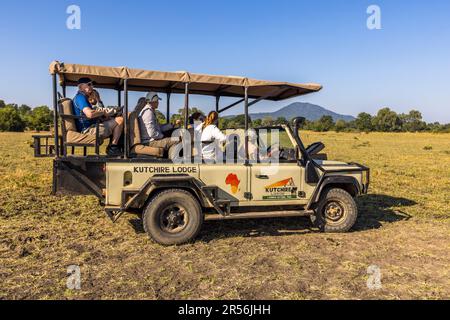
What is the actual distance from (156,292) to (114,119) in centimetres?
291

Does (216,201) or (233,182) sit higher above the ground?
(233,182)

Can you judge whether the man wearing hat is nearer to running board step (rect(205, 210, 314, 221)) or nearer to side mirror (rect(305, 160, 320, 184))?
running board step (rect(205, 210, 314, 221))

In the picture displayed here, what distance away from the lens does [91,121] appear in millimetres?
6086

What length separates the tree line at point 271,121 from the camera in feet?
24.6

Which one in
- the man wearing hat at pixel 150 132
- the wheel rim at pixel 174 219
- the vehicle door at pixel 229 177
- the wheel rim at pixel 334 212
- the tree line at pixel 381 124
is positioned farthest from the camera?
the tree line at pixel 381 124

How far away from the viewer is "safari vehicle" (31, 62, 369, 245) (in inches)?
228

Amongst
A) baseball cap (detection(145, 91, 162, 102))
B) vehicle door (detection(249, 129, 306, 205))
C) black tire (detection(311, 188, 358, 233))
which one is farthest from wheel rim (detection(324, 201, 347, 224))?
baseball cap (detection(145, 91, 162, 102))

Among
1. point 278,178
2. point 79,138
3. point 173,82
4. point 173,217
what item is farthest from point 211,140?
point 79,138

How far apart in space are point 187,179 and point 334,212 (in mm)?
2696

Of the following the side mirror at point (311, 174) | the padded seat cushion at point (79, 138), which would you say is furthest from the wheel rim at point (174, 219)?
the side mirror at point (311, 174)

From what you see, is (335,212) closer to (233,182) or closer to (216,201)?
(233,182)

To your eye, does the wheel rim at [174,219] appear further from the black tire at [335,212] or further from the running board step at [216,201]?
the black tire at [335,212]

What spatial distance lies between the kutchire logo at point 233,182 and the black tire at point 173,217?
61cm

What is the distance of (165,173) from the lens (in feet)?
19.5
